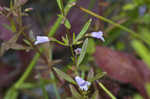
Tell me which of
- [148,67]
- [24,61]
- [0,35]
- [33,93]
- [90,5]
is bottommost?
[33,93]

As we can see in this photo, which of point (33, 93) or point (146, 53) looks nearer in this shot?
point (146, 53)

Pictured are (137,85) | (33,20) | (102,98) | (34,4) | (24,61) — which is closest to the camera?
(102,98)

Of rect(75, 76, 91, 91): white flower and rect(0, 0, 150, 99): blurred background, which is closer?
rect(75, 76, 91, 91): white flower

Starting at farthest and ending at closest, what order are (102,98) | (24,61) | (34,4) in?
(34,4) → (24,61) → (102,98)

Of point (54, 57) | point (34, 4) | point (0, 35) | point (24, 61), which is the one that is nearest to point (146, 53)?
point (54, 57)

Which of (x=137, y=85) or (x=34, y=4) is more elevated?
(x=34, y=4)

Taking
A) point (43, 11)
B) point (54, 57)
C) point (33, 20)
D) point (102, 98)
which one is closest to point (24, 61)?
point (54, 57)

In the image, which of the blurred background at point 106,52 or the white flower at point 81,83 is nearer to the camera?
the white flower at point 81,83

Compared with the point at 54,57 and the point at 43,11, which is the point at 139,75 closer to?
the point at 54,57

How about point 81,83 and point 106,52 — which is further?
point 106,52
